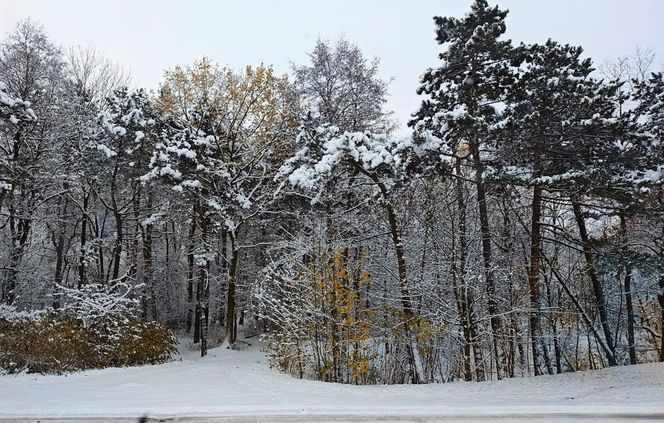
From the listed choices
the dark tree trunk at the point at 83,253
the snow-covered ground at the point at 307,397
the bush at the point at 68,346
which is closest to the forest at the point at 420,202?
the bush at the point at 68,346

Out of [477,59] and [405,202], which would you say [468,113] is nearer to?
[477,59]

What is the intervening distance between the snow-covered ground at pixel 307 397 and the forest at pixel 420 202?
1564 millimetres

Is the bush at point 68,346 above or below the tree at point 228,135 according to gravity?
below

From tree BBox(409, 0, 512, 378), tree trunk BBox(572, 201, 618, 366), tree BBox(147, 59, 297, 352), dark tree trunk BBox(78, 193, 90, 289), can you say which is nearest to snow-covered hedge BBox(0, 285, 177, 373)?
tree BBox(147, 59, 297, 352)

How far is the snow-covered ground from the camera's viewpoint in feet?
17.1

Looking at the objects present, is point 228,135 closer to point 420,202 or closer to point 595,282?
point 420,202

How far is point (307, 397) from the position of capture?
7.21 m

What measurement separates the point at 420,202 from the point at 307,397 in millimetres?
8074

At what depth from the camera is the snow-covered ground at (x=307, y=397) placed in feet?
17.1

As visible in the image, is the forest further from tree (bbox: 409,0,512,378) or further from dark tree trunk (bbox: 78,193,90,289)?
dark tree trunk (bbox: 78,193,90,289)

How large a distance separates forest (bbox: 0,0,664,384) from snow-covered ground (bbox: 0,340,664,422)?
1.56 metres

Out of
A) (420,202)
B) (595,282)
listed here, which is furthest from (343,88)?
(595,282)

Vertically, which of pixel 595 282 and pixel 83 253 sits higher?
pixel 83 253

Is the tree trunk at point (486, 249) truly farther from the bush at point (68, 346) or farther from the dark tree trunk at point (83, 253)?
the dark tree trunk at point (83, 253)
